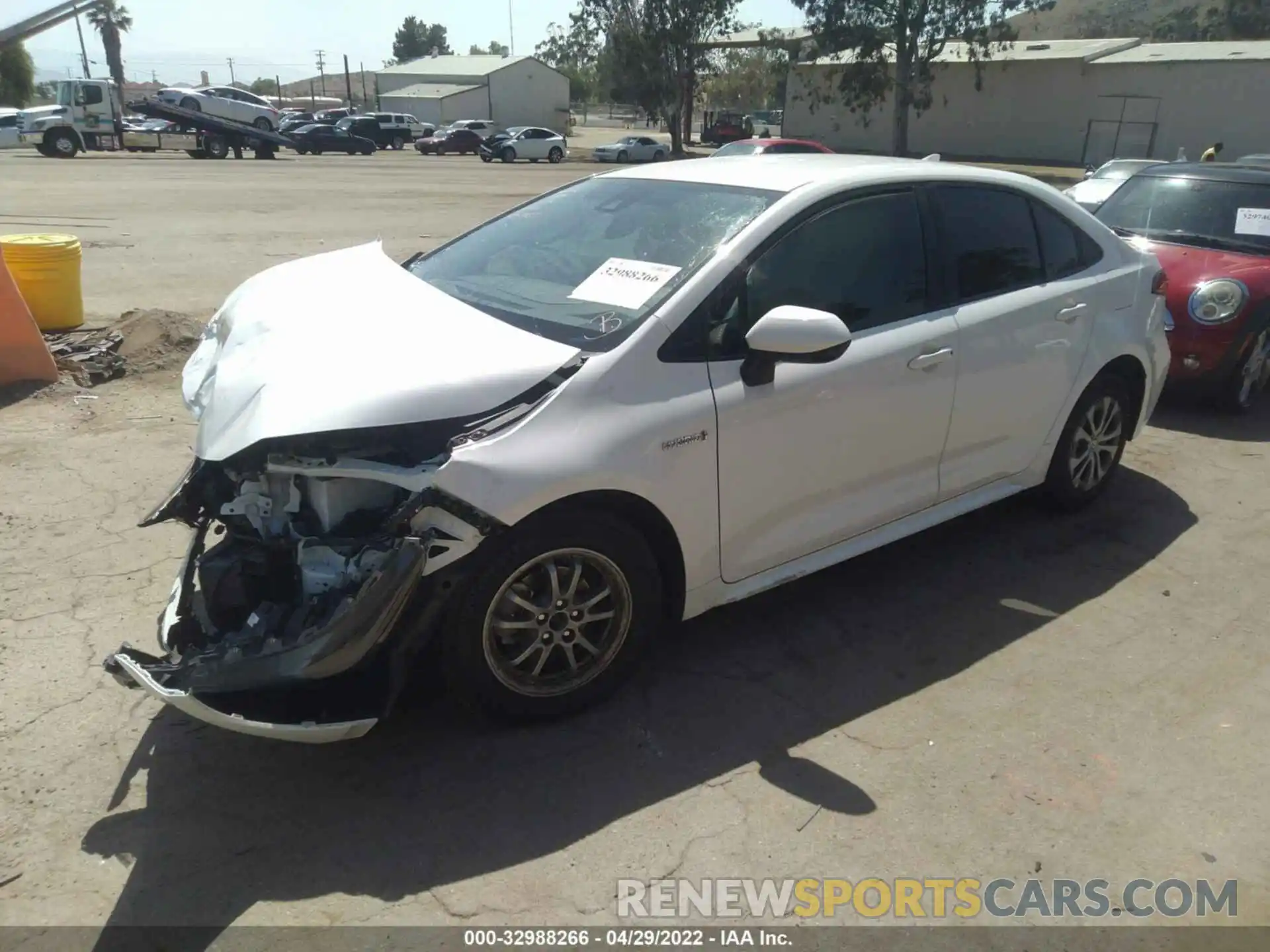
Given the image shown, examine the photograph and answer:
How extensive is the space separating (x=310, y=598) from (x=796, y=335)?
5.59ft

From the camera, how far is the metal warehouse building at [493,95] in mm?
68062

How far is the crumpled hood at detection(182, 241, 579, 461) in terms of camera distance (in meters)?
2.84

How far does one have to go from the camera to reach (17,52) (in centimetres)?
6216

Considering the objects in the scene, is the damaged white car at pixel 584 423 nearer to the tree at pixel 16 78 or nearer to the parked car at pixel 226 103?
the parked car at pixel 226 103

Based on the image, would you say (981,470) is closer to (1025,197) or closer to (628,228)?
(1025,197)

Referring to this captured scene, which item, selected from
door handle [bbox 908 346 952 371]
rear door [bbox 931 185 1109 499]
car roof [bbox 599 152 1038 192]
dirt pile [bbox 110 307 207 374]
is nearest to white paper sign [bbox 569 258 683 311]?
car roof [bbox 599 152 1038 192]

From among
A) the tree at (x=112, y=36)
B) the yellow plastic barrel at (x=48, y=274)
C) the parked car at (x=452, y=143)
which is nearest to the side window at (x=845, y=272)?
the yellow plastic barrel at (x=48, y=274)

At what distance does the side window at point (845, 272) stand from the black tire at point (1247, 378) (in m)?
3.99

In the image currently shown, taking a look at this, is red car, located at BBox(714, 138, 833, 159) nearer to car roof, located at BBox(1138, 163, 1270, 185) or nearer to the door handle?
car roof, located at BBox(1138, 163, 1270, 185)

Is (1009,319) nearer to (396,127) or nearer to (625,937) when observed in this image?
(625,937)

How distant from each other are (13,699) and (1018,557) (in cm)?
416

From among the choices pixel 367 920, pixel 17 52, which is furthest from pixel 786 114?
pixel 367 920

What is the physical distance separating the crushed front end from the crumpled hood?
0.41 ft
